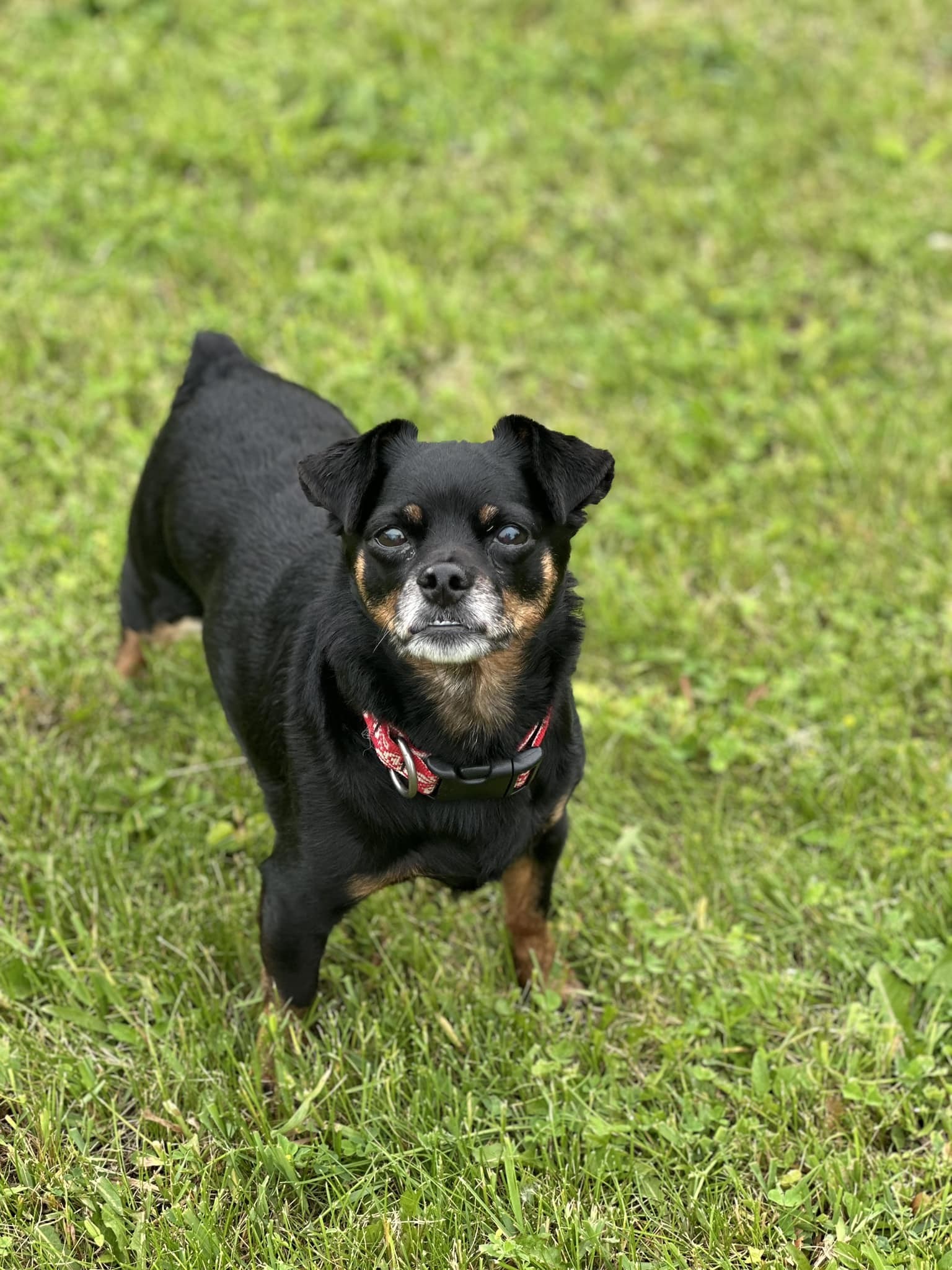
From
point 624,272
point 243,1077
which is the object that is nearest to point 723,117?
point 624,272

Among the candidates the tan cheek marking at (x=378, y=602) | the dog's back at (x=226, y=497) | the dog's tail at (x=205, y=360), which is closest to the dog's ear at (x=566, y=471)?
the tan cheek marking at (x=378, y=602)

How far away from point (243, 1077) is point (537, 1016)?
81 cm

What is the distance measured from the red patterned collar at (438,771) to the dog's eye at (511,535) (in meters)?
0.49

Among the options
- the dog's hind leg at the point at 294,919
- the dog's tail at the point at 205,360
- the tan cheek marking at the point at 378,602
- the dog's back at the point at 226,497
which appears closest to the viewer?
the tan cheek marking at the point at 378,602

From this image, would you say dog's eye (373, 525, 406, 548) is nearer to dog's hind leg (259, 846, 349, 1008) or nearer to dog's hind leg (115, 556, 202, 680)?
dog's hind leg (259, 846, 349, 1008)

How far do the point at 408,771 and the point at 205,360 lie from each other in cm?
174

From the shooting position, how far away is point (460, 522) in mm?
2820

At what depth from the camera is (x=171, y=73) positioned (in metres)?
7.37

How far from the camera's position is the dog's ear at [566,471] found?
2840 mm

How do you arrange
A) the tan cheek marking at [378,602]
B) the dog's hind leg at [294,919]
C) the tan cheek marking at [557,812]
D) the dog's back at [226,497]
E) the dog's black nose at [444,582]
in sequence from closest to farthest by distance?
1. the dog's black nose at [444,582]
2. the tan cheek marking at [378,602]
3. the dog's hind leg at [294,919]
4. the tan cheek marking at [557,812]
5. the dog's back at [226,497]

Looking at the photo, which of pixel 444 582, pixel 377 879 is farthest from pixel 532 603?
pixel 377 879

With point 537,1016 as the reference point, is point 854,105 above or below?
above

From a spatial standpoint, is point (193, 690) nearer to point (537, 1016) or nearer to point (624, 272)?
point (537, 1016)

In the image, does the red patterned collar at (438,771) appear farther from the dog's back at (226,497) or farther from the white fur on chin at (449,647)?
the dog's back at (226,497)
